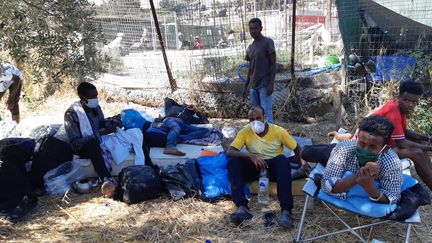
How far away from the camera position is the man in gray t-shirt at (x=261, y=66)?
18.7 ft

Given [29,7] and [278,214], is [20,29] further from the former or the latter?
[278,214]

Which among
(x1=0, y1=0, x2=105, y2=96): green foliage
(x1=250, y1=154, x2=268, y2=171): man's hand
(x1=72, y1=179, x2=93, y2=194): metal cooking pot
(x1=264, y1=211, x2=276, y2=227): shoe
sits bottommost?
(x1=264, y1=211, x2=276, y2=227): shoe

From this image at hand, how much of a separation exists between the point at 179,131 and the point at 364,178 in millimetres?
3088

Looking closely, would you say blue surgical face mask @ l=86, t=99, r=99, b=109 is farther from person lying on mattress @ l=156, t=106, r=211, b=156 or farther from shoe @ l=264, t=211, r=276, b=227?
shoe @ l=264, t=211, r=276, b=227

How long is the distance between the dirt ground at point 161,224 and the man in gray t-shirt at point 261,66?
202 centimetres

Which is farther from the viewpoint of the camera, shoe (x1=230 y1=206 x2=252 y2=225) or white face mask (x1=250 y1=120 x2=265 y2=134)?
white face mask (x1=250 y1=120 x2=265 y2=134)

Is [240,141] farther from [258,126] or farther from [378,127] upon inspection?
[378,127]

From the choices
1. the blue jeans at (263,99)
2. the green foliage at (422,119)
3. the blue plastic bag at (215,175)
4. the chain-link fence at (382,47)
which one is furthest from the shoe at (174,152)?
the green foliage at (422,119)

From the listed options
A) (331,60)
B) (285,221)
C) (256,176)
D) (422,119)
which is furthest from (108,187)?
(331,60)

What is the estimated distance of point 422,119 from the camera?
19.1 feet

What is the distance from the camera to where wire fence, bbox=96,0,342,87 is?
7371mm

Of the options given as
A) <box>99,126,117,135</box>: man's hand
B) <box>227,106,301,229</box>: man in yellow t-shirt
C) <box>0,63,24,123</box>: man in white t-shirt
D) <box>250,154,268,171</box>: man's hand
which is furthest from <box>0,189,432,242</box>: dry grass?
<box>0,63,24,123</box>: man in white t-shirt

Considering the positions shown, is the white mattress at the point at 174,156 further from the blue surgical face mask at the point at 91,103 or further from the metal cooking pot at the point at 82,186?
the blue surgical face mask at the point at 91,103

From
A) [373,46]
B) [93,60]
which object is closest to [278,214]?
[93,60]
